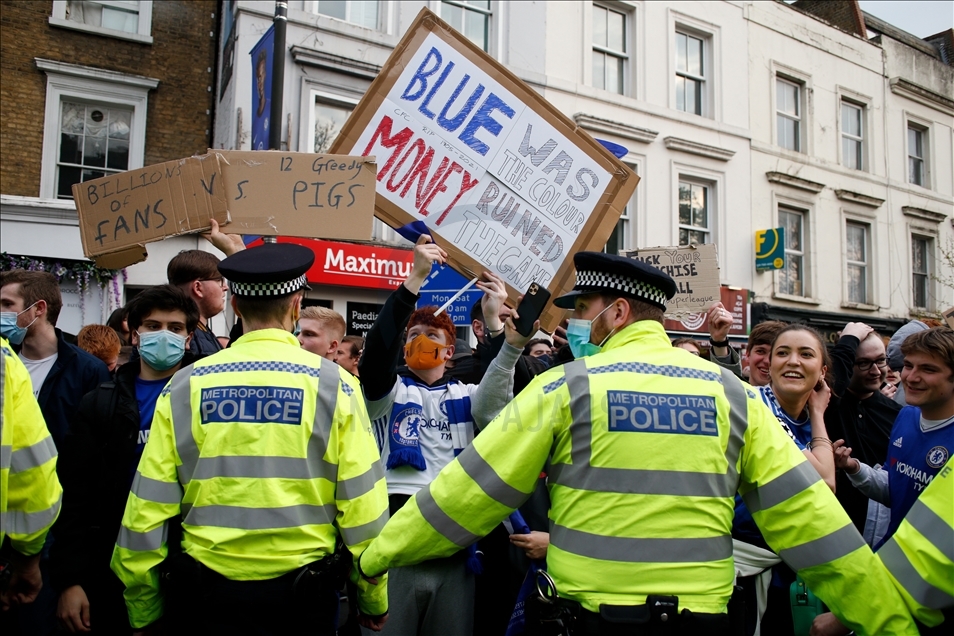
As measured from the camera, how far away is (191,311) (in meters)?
3.47

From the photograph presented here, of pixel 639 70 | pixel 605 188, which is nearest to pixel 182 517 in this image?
pixel 605 188

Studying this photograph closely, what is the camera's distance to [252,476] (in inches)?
95.3

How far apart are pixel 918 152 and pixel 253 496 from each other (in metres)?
22.0

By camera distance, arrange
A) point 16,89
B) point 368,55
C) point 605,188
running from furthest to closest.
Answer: point 368,55 → point 16,89 → point 605,188

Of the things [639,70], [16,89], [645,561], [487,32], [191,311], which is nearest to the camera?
[645,561]

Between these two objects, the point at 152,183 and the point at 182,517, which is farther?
the point at 152,183

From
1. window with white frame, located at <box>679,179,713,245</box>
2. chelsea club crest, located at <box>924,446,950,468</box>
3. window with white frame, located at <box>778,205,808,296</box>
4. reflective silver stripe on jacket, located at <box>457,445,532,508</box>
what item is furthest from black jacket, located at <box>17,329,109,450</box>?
window with white frame, located at <box>778,205,808,296</box>

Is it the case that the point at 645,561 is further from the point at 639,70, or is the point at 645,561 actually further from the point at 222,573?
the point at 639,70

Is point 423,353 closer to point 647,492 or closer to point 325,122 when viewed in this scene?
point 647,492

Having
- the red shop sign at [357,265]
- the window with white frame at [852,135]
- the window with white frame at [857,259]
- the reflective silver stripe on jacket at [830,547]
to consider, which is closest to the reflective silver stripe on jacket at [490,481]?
the reflective silver stripe on jacket at [830,547]

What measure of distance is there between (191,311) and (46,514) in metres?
1.21

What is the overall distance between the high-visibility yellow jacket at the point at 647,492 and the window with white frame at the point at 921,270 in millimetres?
19317

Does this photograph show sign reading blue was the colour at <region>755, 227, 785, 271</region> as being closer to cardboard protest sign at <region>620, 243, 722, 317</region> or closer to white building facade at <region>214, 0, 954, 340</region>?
white building facade at <region>214, 0, 954, 340</region>

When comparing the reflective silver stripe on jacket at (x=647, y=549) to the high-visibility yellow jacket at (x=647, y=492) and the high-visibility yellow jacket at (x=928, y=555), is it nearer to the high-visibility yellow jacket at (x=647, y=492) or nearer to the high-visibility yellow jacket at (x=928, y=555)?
the high-visibility yellow jacket at (x=647, y=492)
